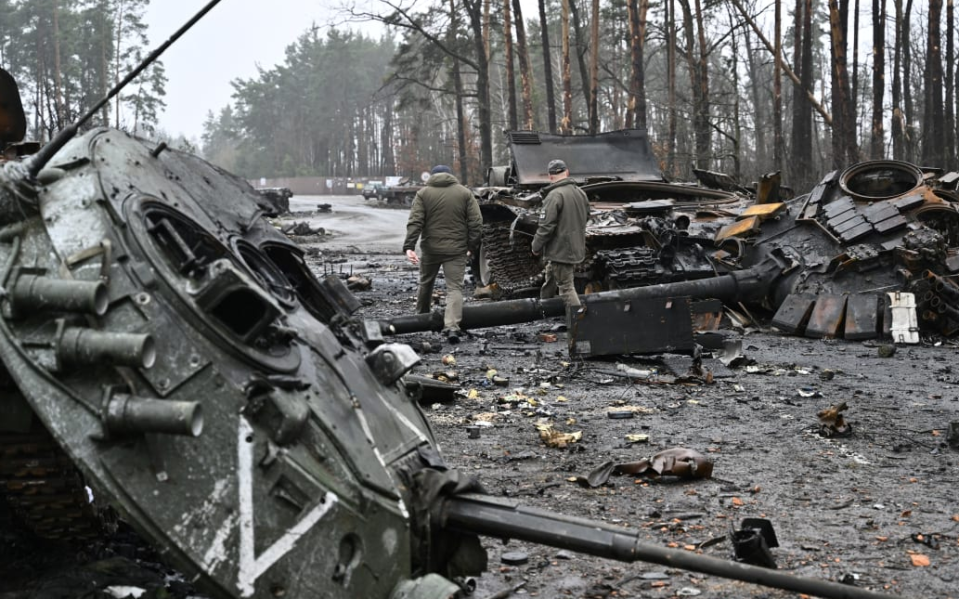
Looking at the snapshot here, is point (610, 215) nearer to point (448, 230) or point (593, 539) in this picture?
point (448, 230)

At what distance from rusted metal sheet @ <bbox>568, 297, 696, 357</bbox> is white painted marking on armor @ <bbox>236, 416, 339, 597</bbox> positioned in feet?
20.5

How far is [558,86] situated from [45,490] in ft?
154

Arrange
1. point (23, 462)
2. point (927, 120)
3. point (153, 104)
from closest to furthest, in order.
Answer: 1. point (23, 462)
2. point (927, 120)
3. point (153, 104)

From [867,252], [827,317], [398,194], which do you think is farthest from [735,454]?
[398,194]

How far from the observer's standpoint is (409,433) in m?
3.82

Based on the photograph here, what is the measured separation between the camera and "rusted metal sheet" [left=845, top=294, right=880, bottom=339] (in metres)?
10.5

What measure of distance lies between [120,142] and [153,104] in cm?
5666

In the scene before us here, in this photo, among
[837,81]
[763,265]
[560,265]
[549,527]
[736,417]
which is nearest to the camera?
[549,527]

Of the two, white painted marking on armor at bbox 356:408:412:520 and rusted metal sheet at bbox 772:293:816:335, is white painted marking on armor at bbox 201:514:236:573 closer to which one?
white painted marking on armor at bbox 356:408:412:520

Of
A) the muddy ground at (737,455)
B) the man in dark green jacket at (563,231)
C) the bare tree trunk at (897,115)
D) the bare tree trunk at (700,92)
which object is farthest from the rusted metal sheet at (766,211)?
the bare tree trunk at (897,115)

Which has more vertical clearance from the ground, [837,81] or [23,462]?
[837,81]

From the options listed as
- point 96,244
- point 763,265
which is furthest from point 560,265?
point 96,244

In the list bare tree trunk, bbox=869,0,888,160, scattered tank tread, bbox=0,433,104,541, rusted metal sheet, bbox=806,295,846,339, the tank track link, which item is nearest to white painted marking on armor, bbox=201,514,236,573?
scattered tank tread, bbox=0,433,104,541

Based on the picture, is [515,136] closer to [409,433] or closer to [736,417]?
[736,417]
